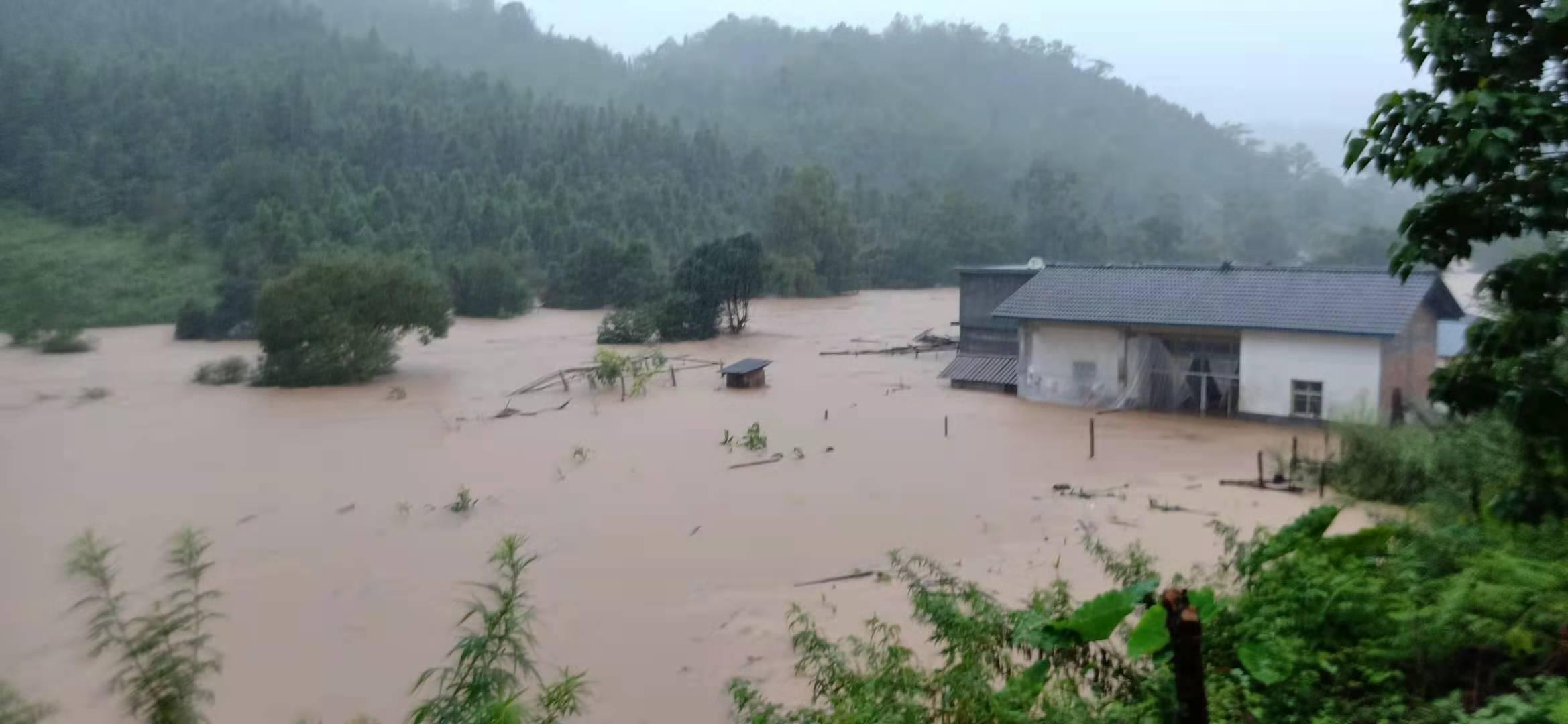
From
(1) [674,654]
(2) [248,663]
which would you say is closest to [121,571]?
(2) [248,663]

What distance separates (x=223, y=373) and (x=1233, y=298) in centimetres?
1897

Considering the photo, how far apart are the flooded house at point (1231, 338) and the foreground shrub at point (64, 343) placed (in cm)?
1413

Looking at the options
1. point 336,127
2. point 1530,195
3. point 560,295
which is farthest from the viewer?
point 336,127

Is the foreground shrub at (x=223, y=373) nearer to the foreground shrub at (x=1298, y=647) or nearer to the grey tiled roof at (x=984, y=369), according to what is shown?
the grey tiled roof at (x=984, y=369)

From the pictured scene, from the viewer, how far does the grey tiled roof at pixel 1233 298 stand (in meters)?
17.8

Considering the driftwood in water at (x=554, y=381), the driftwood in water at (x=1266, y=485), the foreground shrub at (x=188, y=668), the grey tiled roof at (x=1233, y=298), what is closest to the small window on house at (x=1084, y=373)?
the grey tiled roof at (x=1233, y=298)

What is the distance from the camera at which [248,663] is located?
8766 millimetres

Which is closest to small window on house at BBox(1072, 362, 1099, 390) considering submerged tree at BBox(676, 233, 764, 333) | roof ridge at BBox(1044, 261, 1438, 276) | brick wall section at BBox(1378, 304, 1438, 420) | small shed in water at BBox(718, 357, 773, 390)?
roof ridge at BBox(1044, 261, 1438, 276)

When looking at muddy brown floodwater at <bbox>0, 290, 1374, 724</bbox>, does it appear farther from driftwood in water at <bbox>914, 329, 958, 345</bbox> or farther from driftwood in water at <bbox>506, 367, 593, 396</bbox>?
driftwood in water at <bbox>914, 329, 958, 345</bbox>

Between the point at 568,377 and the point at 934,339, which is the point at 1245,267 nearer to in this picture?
the point at 934,339

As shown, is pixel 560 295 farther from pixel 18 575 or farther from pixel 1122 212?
pixel 1122 212

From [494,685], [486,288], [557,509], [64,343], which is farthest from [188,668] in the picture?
[486,288]

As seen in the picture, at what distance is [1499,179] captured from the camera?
4816 mm

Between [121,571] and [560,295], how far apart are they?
30834 mm
